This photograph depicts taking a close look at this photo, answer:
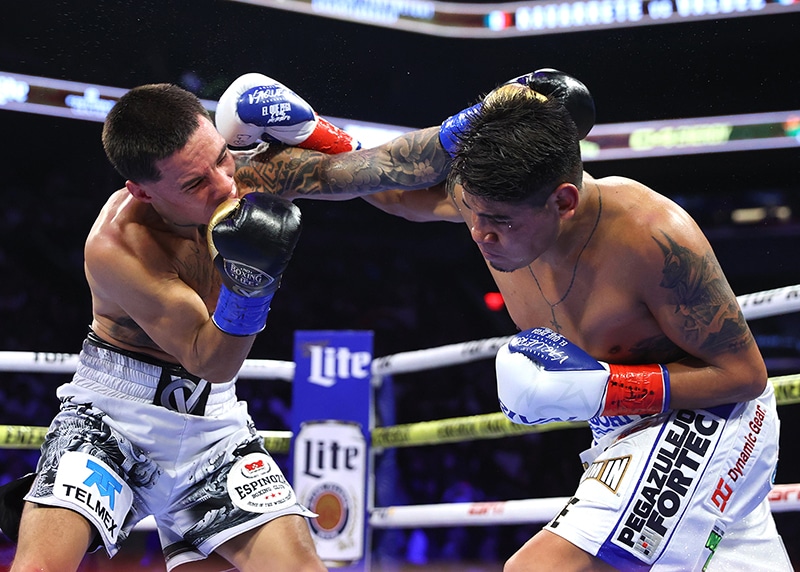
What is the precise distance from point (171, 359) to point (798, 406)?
4817 mm

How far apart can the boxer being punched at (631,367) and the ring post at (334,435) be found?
4.06 ft

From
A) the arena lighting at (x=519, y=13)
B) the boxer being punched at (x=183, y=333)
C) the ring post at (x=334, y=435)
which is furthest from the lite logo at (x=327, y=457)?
the arena lighting at (x=519, y=13)

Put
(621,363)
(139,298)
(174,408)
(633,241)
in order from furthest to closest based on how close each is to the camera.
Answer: (174,408), (139,298), (621,363), (633,241)

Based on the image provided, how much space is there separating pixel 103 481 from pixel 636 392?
1056 millimetres

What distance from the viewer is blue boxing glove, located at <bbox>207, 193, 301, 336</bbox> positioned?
66.5 inches

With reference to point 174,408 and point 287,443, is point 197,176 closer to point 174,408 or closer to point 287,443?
point 174,408

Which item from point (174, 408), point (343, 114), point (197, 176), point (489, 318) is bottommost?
point (489, 318)

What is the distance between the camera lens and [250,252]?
168 cm

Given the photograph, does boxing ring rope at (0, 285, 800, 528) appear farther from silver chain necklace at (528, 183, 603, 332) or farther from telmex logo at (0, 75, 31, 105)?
telmex logo at (0, 75, 31, 105)

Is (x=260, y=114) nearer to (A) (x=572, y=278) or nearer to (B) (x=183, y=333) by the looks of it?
(B) (x=183, y=333)

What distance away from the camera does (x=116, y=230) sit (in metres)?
1.91

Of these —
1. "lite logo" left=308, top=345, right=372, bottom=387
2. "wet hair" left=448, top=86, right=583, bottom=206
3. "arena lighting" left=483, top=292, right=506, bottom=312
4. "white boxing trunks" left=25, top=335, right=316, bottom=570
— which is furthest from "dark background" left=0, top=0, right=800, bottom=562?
"wet hair" left=448, top=86, right=583, bottom=206

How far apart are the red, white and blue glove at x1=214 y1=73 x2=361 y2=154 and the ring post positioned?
86 centimetres

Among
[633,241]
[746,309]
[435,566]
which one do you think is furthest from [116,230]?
[435,566]
